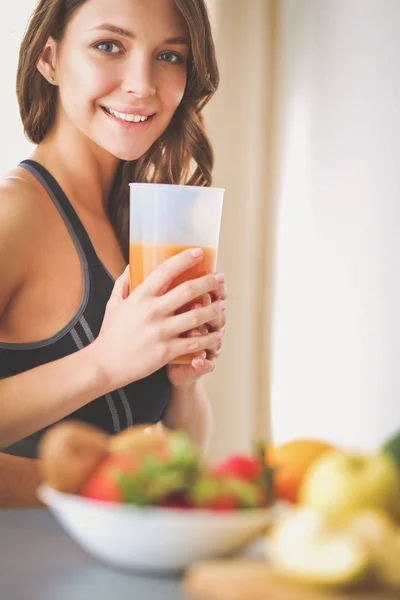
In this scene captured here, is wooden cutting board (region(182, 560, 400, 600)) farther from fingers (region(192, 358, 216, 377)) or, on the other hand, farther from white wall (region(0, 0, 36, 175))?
white wall (region(0, 0, 36, 175))

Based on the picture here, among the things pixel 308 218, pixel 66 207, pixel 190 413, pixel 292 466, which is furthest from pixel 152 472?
pixel 308 218

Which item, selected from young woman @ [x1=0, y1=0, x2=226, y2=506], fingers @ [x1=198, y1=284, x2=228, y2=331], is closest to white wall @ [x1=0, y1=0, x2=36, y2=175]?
young woman @ [x1=0, y1=0, x2=226, y2=506]

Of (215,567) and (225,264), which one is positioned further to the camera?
(225,264)

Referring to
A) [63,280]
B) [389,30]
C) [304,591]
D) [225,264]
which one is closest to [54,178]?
[63,280]

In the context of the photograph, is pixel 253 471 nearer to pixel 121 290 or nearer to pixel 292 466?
pixel 292 466

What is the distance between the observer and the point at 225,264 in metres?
3.21

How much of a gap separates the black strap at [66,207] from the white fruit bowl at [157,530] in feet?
2.94

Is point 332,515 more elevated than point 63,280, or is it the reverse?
point 63,280

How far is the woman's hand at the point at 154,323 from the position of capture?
4.17ft

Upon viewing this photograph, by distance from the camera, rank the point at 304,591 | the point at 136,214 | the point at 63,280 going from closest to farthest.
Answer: the point at 304,591 < the point at 136,214 < the point at 63,280

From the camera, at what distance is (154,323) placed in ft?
4.24

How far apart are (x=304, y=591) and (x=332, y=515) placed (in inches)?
2.9

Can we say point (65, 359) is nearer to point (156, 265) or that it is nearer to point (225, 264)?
point (156, 265)

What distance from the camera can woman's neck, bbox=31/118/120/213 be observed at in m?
1.67
